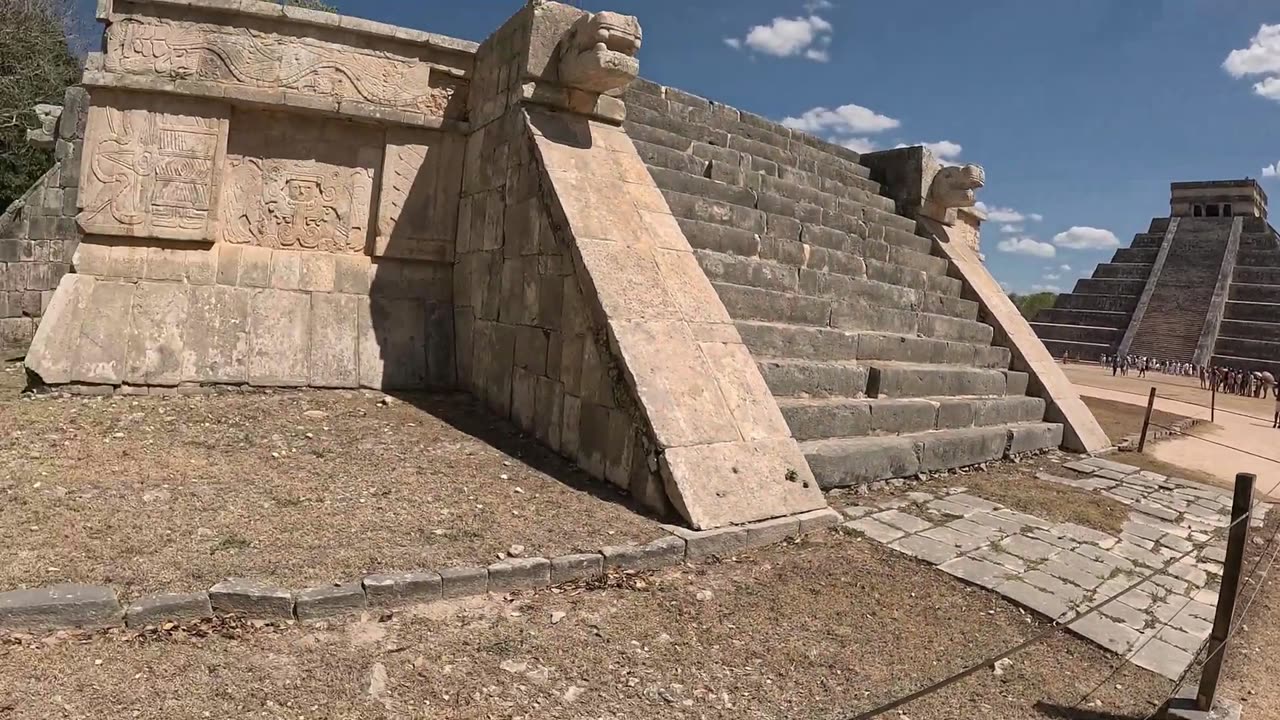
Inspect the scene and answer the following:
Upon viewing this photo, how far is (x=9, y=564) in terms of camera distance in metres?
2.82

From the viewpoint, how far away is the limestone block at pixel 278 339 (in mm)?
5688

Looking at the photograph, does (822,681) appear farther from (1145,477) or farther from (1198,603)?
(1145,477)

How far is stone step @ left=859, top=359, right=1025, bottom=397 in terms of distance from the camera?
6078 millimetres

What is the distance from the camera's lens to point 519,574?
3.18m

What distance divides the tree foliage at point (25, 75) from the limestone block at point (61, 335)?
46.6ft

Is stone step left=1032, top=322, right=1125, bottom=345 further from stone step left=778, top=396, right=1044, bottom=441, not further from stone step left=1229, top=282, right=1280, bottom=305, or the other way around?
stone step left=778, top=396, right=1044, bottom=441

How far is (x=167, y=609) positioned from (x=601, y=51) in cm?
420

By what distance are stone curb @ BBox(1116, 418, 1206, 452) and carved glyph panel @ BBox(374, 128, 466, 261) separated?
7.81 metres

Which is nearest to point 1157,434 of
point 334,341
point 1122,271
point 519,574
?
point 519,574

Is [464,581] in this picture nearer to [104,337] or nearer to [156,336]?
[156,336]

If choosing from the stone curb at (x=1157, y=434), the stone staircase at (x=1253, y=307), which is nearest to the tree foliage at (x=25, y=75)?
the stone curb at (x=1157, y=434)

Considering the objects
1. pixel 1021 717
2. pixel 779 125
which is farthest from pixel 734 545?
pixel 779 125

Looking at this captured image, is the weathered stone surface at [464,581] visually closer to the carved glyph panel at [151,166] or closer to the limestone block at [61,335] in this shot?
the limestone block at [61,335]

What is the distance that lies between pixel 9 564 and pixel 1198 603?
5768mm
